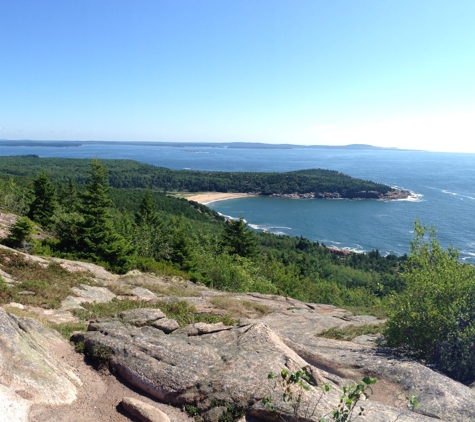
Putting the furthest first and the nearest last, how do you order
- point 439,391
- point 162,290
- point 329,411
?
point 162,290
point 439,391
point 329,411

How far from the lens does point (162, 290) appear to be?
63.6ft

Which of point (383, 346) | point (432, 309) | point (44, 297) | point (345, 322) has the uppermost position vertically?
point (432, 309)

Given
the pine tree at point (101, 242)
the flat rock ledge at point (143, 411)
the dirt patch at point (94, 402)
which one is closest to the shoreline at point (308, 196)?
the pine tree at point (101, 242)

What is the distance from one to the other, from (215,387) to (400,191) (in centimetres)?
14187

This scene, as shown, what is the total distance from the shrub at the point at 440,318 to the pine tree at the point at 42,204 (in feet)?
126

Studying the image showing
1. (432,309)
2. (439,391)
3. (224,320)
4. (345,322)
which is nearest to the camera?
(439,391)

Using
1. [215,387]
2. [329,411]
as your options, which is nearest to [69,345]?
[215,387]

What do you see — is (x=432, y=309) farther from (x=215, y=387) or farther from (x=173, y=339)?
(x=173, y=339)

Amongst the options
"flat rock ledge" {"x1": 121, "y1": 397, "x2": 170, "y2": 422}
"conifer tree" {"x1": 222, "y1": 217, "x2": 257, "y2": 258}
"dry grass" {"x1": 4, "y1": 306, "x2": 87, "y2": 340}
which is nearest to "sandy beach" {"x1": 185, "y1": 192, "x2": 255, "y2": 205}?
"conifer tree" {"x1": 222, "y1": 217, "x2": 257, "y2": 258}

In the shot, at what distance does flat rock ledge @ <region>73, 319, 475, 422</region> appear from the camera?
7.47 metres

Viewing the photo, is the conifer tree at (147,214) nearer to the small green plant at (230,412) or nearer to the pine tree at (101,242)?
the pine tree at (101,242)

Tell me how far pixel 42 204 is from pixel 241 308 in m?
33.4

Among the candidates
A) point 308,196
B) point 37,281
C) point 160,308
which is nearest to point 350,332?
point 160,308

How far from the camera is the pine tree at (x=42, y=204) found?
3883cm
